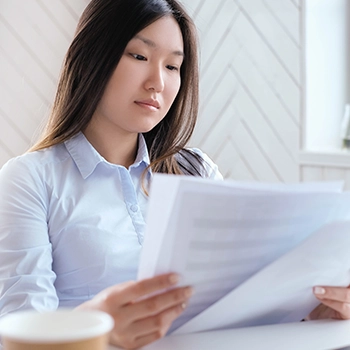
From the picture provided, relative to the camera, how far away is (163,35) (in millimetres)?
1334

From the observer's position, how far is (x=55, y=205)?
1.23 metres

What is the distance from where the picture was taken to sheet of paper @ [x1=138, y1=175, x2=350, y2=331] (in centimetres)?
73

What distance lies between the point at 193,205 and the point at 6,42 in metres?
2.00

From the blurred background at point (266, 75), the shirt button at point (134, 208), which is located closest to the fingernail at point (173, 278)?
the shirt button at point (134, 208)

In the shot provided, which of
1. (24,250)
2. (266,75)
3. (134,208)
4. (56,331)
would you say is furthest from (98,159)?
(266,75)

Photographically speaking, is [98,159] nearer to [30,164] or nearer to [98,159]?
[98,159]

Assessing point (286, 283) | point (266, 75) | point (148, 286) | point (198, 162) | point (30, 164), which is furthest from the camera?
point (266, 75)

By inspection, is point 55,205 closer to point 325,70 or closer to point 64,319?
point 64,319

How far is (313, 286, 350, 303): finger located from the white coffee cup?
0.48m

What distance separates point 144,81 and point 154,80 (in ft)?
0.06

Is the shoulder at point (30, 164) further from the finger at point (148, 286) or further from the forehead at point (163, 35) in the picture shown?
the finger at point (148, 286)

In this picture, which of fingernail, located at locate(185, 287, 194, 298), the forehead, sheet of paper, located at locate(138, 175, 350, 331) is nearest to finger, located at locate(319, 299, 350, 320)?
sheet of paper, located at locate(138, 175, 350, 331)

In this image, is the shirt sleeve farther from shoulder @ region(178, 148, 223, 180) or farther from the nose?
shoulder @ region(178, 148, 223, 180)

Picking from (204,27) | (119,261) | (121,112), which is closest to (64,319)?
A: (119,261)
